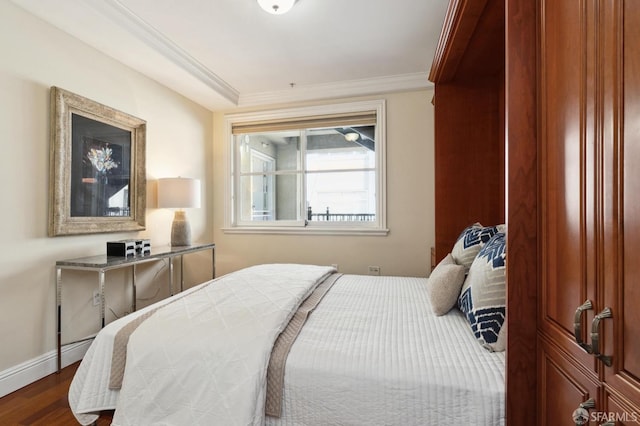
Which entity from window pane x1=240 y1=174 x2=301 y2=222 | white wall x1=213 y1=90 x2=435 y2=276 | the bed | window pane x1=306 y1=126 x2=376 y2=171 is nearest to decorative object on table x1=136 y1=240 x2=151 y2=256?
the bed

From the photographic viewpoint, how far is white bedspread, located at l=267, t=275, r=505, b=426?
3.30 feet

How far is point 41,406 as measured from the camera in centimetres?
175

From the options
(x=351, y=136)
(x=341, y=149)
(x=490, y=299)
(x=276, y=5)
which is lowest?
(x=490, y=299)

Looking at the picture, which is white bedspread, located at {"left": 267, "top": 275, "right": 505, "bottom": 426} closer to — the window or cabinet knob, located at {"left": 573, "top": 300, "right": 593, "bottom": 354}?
cabinet knob, located at {"left": 573, "top": 300, "right": 593, "bottom": 354}

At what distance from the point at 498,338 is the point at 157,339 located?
1342 mm

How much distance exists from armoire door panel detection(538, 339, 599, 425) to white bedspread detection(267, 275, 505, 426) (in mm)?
115

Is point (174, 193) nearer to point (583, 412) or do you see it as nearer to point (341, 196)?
point (341, 196)

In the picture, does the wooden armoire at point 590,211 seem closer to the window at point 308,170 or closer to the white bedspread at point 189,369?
the white bedspread at point 189,369

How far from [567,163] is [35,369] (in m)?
3.05

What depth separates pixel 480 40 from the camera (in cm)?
A: 199

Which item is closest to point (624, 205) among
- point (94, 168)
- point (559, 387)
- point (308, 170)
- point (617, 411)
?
point (617, 411)

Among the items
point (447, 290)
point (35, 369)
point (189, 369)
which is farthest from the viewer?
point (35, 369)

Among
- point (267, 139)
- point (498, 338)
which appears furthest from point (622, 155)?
point (267, 139)

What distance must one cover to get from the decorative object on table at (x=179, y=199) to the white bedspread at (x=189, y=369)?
1692mm
